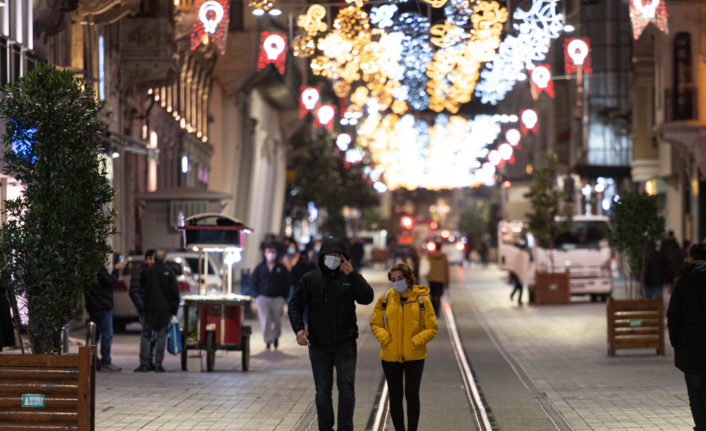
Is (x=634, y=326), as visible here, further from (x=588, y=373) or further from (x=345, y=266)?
(x=345, y=266)

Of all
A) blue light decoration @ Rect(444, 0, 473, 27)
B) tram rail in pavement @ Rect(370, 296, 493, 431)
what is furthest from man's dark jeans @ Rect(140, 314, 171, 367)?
blue light decoration @ Rect(444, 0, 473, 27)

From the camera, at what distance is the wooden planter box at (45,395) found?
303 inches

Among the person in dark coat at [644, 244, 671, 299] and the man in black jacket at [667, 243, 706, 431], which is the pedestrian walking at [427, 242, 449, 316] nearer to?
the person in dark coat at [644, 244, 671, 299]

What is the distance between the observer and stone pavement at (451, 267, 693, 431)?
10.4 m

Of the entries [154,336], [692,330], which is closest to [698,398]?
[692,330]

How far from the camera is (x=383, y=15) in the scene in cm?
1881

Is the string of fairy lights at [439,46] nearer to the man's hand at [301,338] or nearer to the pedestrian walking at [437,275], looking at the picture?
the pedestrian walking at [437,275]

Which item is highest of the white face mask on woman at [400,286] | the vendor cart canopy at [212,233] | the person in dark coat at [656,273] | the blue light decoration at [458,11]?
the blue light decoration at [458,11]

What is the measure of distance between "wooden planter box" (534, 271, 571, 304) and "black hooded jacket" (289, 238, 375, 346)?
72.6 feet

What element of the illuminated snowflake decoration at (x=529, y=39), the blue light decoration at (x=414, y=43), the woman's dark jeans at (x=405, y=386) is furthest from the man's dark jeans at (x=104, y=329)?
the illuminated snowflake decoration at (x=529, y=39)

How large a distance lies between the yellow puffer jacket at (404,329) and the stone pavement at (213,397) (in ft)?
5.84

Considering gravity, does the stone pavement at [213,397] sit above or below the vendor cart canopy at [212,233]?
below

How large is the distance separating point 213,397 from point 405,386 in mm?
4052

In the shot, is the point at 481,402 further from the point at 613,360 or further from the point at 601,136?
the point at 601,136
